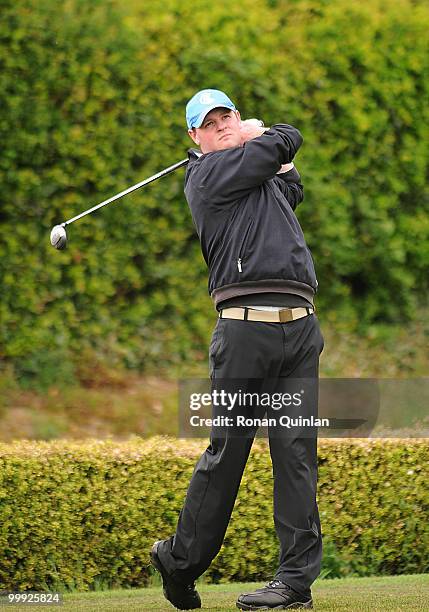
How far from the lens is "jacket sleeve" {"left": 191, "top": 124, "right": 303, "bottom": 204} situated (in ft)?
14.9

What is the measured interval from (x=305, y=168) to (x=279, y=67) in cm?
83

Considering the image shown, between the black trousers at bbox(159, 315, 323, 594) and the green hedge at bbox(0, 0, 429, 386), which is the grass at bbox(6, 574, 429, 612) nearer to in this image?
the black trousers at bbox(159, 315, 323, 594)

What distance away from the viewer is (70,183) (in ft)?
29.1

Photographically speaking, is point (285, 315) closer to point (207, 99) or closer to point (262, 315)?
point (262, 315)

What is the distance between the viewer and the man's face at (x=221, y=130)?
4.76m

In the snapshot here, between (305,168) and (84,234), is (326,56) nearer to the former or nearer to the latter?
(305,168)

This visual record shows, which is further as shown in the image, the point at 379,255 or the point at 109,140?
the point at 379,255

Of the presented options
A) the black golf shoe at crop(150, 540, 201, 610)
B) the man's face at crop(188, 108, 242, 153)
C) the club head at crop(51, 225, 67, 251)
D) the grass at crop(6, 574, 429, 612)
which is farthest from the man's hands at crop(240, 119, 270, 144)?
the grass at crop(6, 574, 429, 612)

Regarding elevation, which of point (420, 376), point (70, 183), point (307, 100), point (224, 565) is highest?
point (307, 100)

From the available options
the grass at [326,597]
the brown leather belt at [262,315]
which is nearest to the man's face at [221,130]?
the brown leather belt at [262,315]

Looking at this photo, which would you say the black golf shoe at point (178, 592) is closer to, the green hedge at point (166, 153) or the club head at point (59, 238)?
the club head at point (59, 238)

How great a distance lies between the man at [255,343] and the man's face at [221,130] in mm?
112

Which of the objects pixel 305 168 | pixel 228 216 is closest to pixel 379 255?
pixel 305 168

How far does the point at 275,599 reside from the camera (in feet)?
14.7
